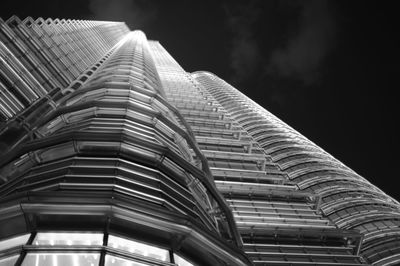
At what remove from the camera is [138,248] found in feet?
24.3

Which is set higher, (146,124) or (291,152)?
(291,152)

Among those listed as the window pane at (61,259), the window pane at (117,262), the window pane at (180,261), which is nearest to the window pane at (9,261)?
the window pane at (61,259)

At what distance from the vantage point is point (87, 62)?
41.2 m

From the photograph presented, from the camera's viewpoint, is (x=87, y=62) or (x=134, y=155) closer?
(x=134, y=155)

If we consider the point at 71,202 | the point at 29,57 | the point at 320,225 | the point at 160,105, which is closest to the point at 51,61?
the point at 29,57

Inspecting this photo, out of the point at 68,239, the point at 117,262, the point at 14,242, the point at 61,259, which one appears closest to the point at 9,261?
the point at 14,242

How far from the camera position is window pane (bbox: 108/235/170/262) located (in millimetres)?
7270

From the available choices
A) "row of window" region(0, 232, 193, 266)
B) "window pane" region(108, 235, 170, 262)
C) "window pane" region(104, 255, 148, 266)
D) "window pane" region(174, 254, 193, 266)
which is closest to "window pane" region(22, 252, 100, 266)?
"row of window" region(0, 232, 193, 266)

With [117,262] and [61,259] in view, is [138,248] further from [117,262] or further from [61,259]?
[61,259]

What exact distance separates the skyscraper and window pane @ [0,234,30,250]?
0.02m

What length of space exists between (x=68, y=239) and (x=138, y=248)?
1.07m

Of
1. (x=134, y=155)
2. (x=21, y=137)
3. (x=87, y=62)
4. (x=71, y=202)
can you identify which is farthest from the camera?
(x=87, y=62)

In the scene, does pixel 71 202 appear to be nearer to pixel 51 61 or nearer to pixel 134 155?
pixel 134 155

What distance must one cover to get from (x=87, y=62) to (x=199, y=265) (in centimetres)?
3550
